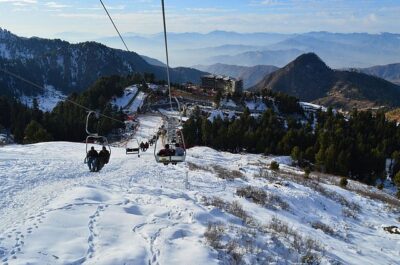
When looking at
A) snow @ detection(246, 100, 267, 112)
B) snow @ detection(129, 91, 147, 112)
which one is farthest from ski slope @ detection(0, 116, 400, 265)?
snow @ detection(246, 100, 267, 112)

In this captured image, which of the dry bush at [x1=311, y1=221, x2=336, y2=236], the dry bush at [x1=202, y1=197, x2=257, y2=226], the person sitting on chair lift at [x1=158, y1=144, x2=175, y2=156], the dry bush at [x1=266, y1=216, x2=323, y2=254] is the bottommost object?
the dry bush at [x1=311, y1=221, x2=336, y2=236]

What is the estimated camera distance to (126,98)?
124500mm

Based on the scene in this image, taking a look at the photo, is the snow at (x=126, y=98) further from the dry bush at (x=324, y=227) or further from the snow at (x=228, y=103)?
the dry bush at (x=324, y=227)

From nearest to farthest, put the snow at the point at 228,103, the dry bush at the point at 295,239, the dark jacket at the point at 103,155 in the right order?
the dry bush at the point at 295,239
the dark jacket at the point at 103,155
the snow at the point at 228,103

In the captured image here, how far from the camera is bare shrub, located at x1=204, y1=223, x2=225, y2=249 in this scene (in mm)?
11320

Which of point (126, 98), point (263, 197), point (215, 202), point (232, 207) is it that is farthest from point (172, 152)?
point (126, 98)

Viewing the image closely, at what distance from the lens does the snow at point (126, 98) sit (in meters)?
A: 120

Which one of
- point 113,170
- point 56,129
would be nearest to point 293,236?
point 113,170

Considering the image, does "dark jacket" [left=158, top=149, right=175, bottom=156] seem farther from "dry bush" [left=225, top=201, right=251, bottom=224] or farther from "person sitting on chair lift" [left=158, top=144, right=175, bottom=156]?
"dry bush" [left=225, top=201, right=251, bottom=224]

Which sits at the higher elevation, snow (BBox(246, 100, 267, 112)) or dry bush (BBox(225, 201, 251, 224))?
snow (BBox(246, 100, 267, 112))

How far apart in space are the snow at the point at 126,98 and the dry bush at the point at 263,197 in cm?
10018

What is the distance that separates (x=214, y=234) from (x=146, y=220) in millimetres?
2633

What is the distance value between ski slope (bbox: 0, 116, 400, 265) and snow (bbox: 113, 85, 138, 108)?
315 feet

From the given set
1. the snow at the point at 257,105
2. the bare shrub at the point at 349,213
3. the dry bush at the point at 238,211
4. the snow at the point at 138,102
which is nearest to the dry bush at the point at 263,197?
the dry bush at the point at 238,211
